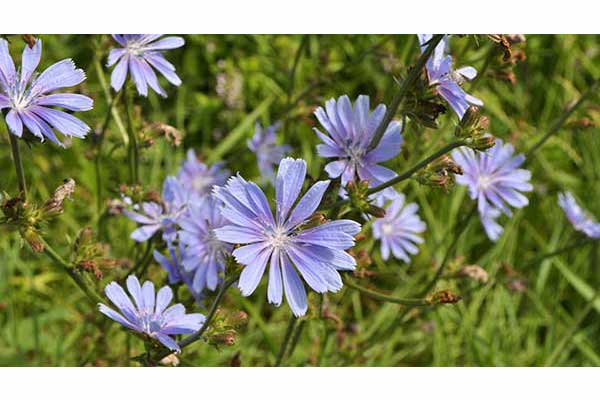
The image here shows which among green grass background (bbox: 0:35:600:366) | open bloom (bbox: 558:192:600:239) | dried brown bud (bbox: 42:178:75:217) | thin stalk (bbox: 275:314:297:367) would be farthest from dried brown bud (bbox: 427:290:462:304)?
open bloom (bbox: 558:192:600:239)

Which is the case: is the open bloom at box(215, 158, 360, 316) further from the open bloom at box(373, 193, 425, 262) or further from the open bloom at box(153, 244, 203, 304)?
the open bloom at box(373, 193, 425, 262)

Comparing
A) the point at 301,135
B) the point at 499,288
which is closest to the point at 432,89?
the point at 499,288

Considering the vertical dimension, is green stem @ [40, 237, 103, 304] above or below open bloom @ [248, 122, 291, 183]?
below

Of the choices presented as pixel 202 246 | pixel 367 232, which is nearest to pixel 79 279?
pixel 202 246

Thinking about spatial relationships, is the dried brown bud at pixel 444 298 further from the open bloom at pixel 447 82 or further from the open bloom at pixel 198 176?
the open bloom at pixel 198 176

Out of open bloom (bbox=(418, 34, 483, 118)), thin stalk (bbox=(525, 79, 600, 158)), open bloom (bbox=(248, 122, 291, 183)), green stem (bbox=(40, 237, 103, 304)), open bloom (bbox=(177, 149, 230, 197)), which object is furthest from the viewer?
open bloom (bbox=(248, 122, 291, 183))

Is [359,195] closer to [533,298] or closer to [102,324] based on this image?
[102,324]

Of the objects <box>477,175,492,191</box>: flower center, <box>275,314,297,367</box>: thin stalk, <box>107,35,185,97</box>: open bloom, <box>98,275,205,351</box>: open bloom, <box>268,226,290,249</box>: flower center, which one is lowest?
<box>275,314,297,367</box>: thin stalk
